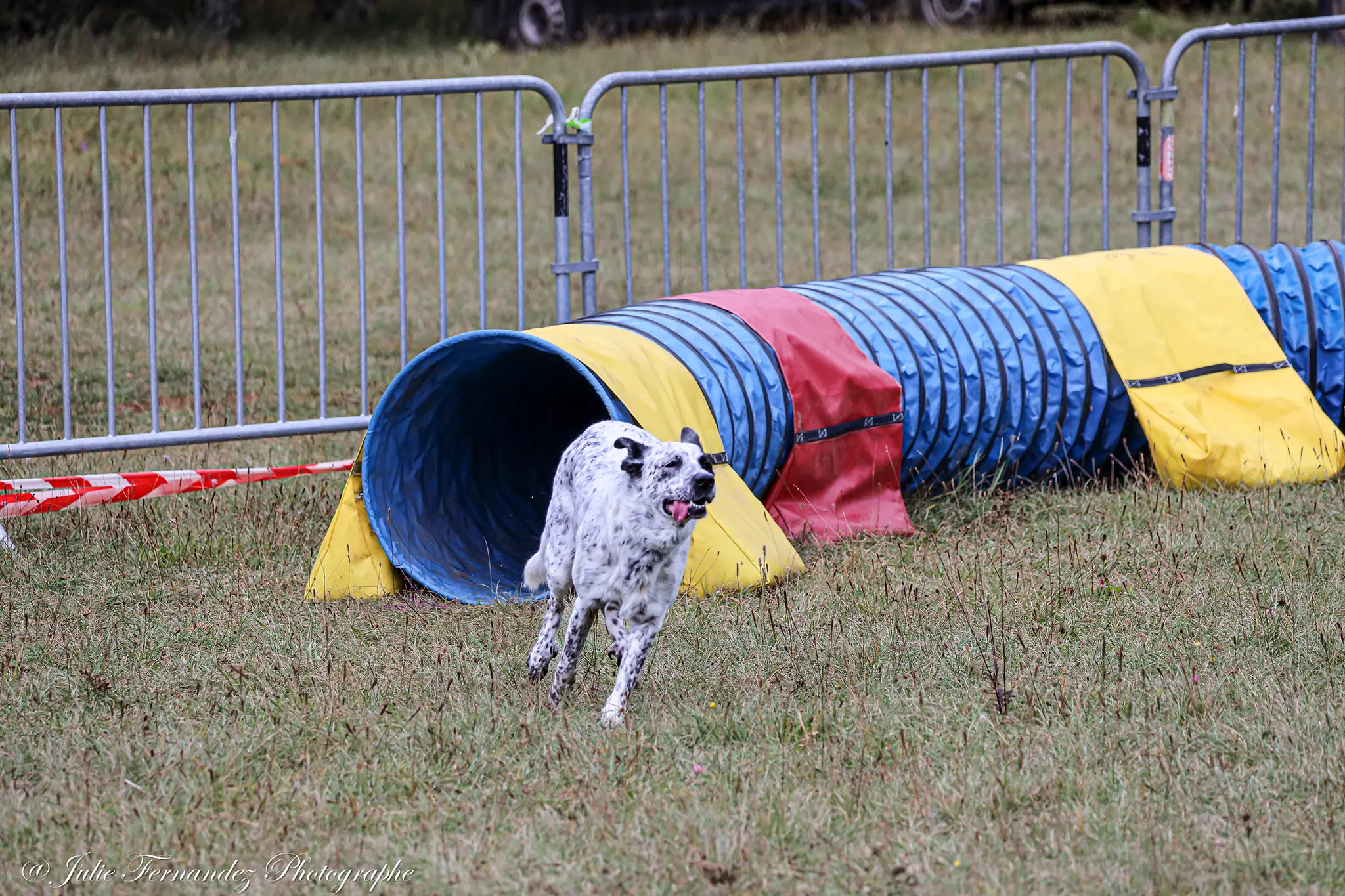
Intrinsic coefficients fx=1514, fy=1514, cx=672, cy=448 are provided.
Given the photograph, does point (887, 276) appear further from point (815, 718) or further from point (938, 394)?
point (815, 718)

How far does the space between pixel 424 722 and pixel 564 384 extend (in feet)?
9.44

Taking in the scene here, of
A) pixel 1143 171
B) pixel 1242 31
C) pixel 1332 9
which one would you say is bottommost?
pixel 1143 171

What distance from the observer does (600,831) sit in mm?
3496

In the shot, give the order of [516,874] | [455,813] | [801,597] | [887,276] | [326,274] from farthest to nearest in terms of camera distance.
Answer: [326,274] < [887,276] < [801,597] < [455,813] < [516,874]

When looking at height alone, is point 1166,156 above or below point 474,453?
above

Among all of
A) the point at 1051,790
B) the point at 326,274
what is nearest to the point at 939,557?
the point at 1051,790

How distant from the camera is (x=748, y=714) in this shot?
4.18 meters

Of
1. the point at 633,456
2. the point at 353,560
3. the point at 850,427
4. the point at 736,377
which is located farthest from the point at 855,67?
the point at 633,456

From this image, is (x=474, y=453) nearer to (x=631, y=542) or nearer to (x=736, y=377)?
(x=736, y=377)

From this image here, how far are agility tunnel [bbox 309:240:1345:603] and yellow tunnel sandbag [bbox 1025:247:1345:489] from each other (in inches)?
0.4

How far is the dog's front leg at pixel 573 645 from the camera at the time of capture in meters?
4.23

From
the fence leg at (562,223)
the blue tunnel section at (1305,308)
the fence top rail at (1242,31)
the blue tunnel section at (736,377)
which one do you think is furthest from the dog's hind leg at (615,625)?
the fence top rail at (1242,31)

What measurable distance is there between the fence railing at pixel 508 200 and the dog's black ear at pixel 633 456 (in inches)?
110

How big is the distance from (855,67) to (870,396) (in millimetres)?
2105
